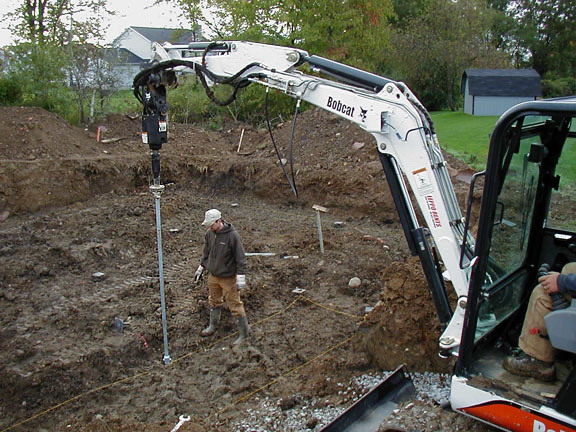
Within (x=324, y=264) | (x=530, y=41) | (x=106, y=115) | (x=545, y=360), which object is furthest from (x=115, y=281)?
(x=530, y=41)

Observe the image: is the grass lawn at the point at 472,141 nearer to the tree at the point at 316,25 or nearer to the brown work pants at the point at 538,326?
the brown work pants at the point at 538,326

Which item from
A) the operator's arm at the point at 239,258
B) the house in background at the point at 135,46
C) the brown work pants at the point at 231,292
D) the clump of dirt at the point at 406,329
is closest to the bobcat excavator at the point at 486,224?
the clump of dirt at the point at 406,329

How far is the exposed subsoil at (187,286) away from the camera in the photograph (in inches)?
223

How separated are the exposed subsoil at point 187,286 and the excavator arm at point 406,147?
1097 millimetres

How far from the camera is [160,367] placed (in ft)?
20.6

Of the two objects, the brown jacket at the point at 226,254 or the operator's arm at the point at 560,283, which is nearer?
the operator's arm at the point at 560,283

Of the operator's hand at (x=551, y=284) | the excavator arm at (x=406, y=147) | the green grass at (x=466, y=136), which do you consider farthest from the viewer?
the green grass at (x=466, y=136)

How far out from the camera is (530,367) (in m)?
3.60

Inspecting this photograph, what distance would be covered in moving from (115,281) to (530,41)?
1536 inches

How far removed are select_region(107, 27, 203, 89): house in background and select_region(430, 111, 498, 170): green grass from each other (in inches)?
305

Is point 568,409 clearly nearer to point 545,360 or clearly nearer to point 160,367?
point 545,360

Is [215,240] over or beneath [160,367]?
over

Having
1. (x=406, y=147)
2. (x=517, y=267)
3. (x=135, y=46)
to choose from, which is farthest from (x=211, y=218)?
(x=135, y=46)

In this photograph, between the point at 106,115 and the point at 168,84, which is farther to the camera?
the point at 106,115
